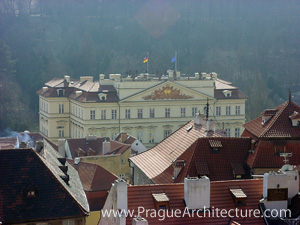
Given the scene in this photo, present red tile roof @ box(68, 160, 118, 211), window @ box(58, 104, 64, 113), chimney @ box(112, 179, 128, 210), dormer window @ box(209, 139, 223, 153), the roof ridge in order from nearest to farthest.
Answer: chimney @ box(112, 179, 128, 210)
dormer window @ box(209, 139, 223, 153)
the roof ridge
red tile roof @ box(68, 160, 118, 211)
window @ box(58, 104, 64, 113)

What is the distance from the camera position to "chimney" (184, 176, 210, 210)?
2059cm

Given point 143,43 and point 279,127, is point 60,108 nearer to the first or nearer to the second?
point 279,127

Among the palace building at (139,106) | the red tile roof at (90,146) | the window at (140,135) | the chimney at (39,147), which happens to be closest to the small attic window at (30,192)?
the chimney at (39,147)

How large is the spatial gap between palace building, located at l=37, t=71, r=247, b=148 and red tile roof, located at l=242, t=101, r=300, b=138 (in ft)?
123

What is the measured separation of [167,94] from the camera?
231ft

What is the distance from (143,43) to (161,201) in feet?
378

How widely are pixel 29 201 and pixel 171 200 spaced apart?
4.94m

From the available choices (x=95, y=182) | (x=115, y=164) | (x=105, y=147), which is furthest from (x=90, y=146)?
(x=95, y=182)

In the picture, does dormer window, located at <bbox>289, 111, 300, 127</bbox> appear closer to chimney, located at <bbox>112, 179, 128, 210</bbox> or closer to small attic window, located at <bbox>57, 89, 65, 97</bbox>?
chimney, located at <bbox>112, 179, 128, 210</bbox>

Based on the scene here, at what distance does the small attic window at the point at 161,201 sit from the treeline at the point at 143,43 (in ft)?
256

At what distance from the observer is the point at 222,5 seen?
537ft

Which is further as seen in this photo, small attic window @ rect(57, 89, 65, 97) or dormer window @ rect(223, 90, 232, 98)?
small attic window @ rect(57, 89, 65, 97)

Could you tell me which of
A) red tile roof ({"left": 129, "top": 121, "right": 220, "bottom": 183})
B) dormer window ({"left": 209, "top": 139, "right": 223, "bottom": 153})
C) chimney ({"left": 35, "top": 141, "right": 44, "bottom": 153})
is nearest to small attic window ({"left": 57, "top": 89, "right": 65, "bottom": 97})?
red tile roof ({"left": 129, "top": 121, "right": 220, "bottom": 183})

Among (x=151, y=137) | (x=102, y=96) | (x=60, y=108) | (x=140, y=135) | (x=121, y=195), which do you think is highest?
(x=102, y=96)
